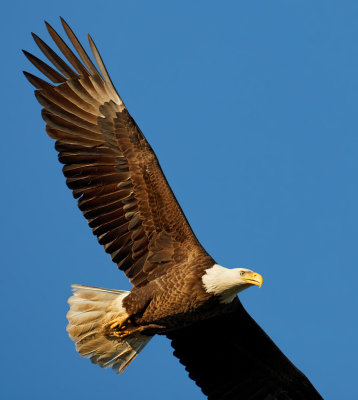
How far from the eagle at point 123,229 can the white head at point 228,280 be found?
0.8 inches

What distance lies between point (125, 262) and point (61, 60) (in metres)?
2.07

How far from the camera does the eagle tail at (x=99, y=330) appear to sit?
923 cm

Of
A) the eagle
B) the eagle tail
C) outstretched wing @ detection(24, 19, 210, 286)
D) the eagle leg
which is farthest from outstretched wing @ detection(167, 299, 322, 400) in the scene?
outstretched wing @ detection(24, 19, 210, 286)

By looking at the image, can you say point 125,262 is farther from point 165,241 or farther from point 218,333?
point 218,333

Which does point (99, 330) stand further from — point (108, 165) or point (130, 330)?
point (108, 165)

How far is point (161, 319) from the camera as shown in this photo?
8.79 meters

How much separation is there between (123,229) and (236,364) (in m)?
1.96

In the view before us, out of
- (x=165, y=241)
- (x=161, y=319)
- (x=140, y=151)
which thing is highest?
(x=140, y=151)

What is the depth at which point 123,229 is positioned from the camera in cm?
916

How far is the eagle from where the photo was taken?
8.78m

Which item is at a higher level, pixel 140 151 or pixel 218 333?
pixel 140 151

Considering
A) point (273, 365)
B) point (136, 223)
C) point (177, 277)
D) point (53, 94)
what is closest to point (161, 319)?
point (177, 277)

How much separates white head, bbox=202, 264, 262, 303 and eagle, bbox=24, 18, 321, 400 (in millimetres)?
20

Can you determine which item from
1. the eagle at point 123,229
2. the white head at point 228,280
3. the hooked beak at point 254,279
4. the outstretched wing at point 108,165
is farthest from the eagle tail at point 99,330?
the hooked beak at point 254,279
